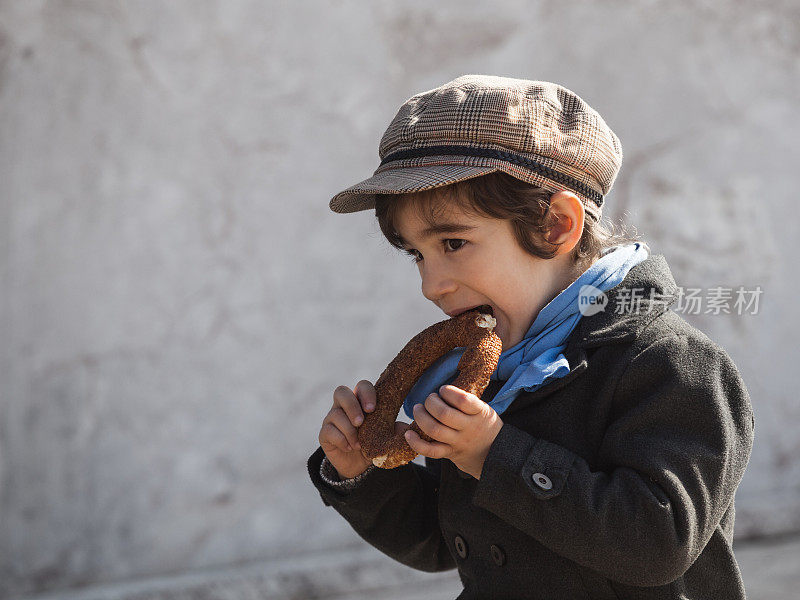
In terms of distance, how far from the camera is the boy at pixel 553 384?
128cm

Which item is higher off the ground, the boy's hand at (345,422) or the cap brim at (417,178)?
the cap brim at (417,178)

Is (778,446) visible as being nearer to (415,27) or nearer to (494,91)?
(415,27)

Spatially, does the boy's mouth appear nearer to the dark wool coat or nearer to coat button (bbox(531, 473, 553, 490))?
the dark wool coat

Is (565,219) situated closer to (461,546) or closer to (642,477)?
(642,477)

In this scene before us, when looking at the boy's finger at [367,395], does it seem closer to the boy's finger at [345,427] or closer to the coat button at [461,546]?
the boy's finger at [345,427]

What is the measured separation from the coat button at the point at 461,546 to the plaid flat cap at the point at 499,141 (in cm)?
58

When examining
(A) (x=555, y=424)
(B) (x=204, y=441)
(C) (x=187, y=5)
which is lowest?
(B) (x=204, y=441)

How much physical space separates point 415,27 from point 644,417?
2164 millimetres

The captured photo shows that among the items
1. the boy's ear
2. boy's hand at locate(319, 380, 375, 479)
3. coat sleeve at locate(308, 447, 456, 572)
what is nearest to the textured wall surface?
coat sleeve at locate(308, 447, 456, 572)

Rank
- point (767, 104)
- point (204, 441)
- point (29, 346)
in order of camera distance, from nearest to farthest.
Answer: point (29, 346) → point (204, 441) → point (767, 104)

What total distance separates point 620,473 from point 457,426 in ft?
0.78

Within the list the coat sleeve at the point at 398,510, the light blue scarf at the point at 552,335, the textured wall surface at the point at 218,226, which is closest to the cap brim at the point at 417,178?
the light blue scarf at the point at 552,335

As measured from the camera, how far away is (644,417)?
130 cm

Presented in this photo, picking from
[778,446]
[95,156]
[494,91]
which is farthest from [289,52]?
[778,446]
